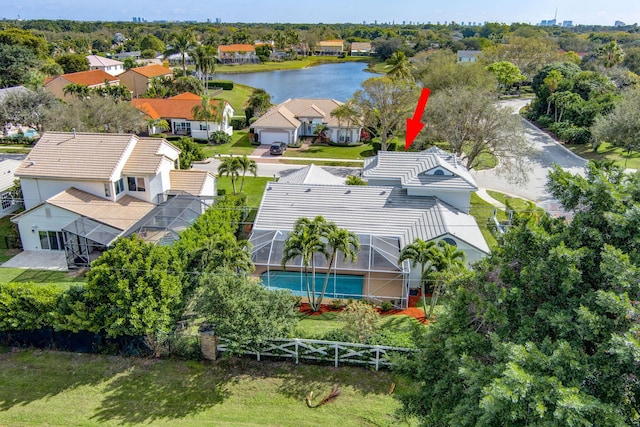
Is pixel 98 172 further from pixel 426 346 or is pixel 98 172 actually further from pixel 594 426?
pixel 594 426

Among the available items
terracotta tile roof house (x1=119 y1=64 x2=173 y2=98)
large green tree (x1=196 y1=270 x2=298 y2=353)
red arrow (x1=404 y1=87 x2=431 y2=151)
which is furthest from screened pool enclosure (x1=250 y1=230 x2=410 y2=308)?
terracotta tile roof house (x1=119 y1=64 x2=173 y2=98)

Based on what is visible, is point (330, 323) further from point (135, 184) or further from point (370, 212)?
point (135, 184)

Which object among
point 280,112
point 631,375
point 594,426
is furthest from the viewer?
point 280,112

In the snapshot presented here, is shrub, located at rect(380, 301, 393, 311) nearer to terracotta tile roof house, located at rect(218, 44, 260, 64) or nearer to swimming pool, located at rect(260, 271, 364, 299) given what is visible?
swimming pool, located at rect(260, 271, 364, 299)

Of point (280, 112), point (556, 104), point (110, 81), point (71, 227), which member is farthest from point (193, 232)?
point (110, 81)

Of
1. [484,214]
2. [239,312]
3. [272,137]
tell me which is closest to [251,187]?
[272,137]

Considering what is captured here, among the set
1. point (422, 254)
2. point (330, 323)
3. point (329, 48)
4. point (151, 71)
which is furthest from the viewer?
point (329, 48)
